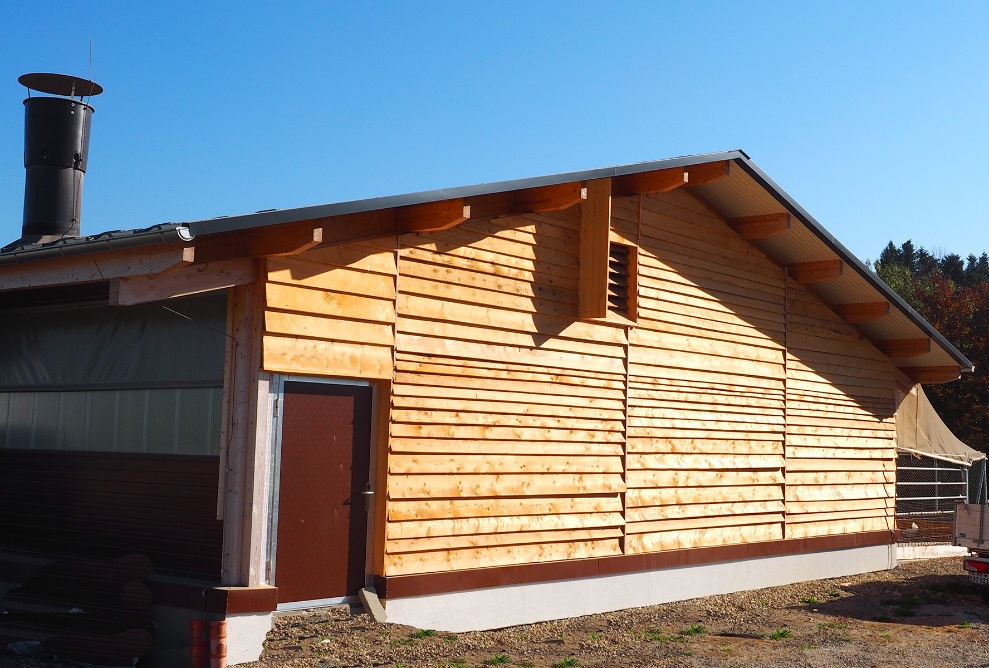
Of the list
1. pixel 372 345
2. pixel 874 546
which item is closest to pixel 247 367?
pixel 372 345

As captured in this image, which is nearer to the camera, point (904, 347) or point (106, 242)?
point (106, 242)

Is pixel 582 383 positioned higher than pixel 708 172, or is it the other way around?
pixel 708 172

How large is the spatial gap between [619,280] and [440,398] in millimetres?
3275

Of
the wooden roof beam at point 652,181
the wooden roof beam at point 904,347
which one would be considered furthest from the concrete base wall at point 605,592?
the wooden roof beam at point 652,181

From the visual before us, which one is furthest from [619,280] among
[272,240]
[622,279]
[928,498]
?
[928,498]

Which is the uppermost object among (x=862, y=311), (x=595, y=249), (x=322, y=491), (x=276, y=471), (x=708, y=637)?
(x=595, y=249)

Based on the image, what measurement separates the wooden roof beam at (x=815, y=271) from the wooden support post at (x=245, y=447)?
8.89 m

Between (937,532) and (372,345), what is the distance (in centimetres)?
1420

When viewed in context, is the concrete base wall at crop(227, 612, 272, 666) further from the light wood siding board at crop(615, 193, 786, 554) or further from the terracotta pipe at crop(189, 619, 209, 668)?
the light wood siding board at crop(615, 193, 786, 554)

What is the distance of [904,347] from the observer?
1627 centimetres

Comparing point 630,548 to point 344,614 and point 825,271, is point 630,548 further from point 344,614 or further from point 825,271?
point 825,271

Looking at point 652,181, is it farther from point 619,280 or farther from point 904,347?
point 904,347

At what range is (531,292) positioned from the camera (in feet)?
35.7

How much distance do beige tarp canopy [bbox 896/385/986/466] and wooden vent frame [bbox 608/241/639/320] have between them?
7.79 metres
